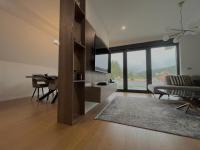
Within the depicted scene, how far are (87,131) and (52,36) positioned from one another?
4489mm

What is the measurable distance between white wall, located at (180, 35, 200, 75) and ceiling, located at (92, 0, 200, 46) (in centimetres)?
103

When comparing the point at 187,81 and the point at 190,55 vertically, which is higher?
the point at 190,55

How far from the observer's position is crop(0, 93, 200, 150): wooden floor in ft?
3.63

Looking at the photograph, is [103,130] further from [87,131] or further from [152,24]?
[152,24]

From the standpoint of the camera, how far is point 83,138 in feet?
4.11

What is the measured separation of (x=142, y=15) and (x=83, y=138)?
4.00 meters

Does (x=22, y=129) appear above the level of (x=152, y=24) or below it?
A: below

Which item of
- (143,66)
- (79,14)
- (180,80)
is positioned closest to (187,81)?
(180,80)

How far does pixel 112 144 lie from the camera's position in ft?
3.79

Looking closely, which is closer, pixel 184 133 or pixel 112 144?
pixel 112 144

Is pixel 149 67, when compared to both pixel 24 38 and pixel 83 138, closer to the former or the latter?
pixel 83 138

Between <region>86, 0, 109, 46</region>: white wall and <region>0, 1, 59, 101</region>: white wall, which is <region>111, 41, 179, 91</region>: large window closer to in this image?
<region>86, 0, 109, 46</region>: white wall

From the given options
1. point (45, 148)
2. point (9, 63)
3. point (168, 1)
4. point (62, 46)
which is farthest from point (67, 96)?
point (168, 1)

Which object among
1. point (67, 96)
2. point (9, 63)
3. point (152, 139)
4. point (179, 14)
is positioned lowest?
point (152, 139)
